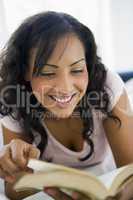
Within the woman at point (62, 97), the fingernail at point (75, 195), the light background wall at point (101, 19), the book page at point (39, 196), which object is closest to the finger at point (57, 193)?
the fingernail at point (75, 195)

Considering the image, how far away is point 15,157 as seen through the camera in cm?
74

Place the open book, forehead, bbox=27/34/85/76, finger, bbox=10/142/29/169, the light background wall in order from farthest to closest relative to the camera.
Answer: the light background wall → forehead, bbox=27/34/85/76 → finger, bbox=10/142/29/169 → the open book

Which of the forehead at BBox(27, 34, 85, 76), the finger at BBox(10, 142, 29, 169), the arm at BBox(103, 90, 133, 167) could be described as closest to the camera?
the finger at BBox(10, 142, 29, 169)

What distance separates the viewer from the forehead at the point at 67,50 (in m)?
0.89

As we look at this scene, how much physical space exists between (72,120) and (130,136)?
184 mm

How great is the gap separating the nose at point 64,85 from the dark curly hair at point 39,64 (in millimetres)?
59

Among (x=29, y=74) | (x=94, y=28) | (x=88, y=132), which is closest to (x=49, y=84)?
(x=29, y=74)


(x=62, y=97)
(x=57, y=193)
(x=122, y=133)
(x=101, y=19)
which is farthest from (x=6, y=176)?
(x=101, y=19)

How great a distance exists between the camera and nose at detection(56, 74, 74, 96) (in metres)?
0.90

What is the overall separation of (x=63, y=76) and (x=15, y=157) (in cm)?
25

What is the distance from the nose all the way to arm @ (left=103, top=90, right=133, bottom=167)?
20 cm

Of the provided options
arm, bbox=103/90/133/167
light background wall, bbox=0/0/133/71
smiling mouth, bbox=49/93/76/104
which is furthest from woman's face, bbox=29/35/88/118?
light background wall, bbox=0/0/133/71

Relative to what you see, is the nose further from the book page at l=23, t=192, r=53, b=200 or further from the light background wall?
the light background wall

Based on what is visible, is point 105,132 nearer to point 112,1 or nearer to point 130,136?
point 130,136
